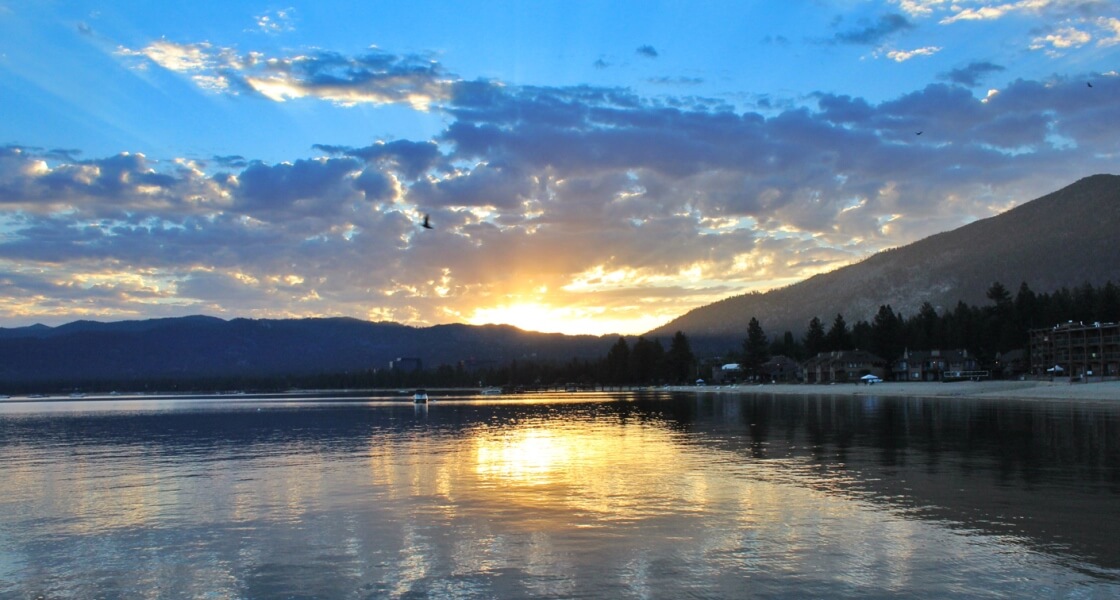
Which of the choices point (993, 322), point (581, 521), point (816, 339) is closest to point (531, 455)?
point (581, 521)

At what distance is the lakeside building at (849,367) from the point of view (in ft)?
568

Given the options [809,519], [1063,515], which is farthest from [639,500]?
[1063,515]

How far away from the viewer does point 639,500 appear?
2727 cm

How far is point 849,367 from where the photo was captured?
17550cm

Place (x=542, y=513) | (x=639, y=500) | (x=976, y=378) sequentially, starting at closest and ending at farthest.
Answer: (x=542, y=513) < (x=639, y=500) < (x=976, y=378)

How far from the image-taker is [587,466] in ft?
124

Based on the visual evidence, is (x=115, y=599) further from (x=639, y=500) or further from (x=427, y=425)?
(x=427, y=425)

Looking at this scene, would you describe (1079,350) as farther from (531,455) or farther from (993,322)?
(531,455)

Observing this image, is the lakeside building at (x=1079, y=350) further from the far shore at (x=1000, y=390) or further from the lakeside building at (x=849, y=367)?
the lakeside building at (x=849, y=367)

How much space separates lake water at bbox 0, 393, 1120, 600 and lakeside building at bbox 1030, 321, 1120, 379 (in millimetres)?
93352

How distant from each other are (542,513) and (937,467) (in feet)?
61.6

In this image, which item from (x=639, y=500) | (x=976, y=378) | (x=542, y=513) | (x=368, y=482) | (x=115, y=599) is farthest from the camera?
(x=976, y=378)

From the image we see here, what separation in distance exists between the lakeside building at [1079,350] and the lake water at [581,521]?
3675 inches

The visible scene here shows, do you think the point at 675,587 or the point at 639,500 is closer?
the point at 675,587
